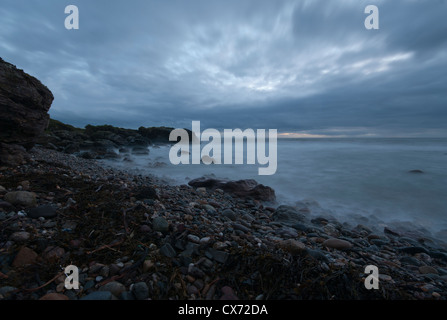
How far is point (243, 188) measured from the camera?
605cm

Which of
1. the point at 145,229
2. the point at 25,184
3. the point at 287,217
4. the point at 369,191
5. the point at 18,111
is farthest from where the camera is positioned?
the point at 369,191

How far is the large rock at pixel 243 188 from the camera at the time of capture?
19.1 feet

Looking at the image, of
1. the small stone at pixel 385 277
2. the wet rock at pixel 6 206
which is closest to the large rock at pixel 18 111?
the wet rock at pixel 6 206

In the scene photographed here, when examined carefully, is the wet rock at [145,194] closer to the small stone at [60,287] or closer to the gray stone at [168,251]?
the gray stone at [168,251]

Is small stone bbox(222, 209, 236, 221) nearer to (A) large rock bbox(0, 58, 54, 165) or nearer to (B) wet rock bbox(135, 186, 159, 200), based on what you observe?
(B) wet rock bbox(135, 186, 159, 200)

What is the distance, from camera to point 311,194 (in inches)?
270

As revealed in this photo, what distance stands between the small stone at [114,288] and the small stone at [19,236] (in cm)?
103

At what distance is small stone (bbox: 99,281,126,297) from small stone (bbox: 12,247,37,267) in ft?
2.34

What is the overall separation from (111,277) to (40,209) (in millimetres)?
1462

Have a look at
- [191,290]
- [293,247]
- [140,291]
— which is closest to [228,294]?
[191,290]

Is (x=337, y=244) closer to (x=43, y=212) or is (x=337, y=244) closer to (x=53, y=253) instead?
(x=53, y=253)

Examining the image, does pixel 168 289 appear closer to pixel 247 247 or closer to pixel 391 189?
pixel 247 247

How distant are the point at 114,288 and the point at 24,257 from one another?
880 mm
